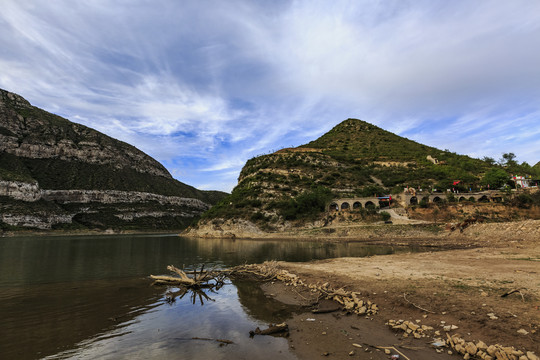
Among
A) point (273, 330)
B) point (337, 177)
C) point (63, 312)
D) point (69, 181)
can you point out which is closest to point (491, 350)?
point (273, 330)

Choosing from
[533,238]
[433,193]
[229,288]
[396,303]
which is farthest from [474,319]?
[433,193]

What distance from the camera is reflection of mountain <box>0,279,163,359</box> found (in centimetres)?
880

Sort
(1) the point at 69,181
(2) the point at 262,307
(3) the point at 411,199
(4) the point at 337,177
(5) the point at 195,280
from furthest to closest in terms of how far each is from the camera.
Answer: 1. (1) the point at 69,181
2. (4) the point at 337,177
3. (3) the point at 411,199
4. (5) the point at 195,280
5. (2) the point at 262,307

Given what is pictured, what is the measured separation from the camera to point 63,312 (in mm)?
12273

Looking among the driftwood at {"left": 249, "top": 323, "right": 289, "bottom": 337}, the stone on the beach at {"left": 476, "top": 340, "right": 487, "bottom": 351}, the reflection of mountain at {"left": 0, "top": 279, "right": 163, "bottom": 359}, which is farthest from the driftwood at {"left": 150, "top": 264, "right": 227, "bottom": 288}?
the stone on the beach at {"left": 476, "top": 340, "right": 487, "bottom": 351}

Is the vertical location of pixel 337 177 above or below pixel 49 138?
below

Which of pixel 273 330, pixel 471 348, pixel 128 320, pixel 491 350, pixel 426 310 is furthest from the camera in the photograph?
pixel 128 320

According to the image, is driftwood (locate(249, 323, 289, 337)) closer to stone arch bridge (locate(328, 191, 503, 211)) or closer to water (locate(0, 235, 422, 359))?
water (locate(0, 235, 422, 359))

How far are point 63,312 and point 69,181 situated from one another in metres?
152

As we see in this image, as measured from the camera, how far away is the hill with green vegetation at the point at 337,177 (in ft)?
252

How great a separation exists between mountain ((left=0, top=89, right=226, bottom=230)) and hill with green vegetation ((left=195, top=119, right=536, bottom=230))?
65.9 meters

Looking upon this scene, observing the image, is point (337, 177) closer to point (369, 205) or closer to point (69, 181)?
point (369, 205)

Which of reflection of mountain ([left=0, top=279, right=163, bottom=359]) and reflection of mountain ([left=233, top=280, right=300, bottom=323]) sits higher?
reflection of mountain ([left=0, top=279, right=163, bottom=359])

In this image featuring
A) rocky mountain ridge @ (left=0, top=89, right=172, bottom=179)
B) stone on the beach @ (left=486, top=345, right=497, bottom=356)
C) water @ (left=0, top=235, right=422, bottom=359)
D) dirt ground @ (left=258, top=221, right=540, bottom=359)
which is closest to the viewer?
stone on the beach @ (left=486, top=345, right=497, bottom=356)
